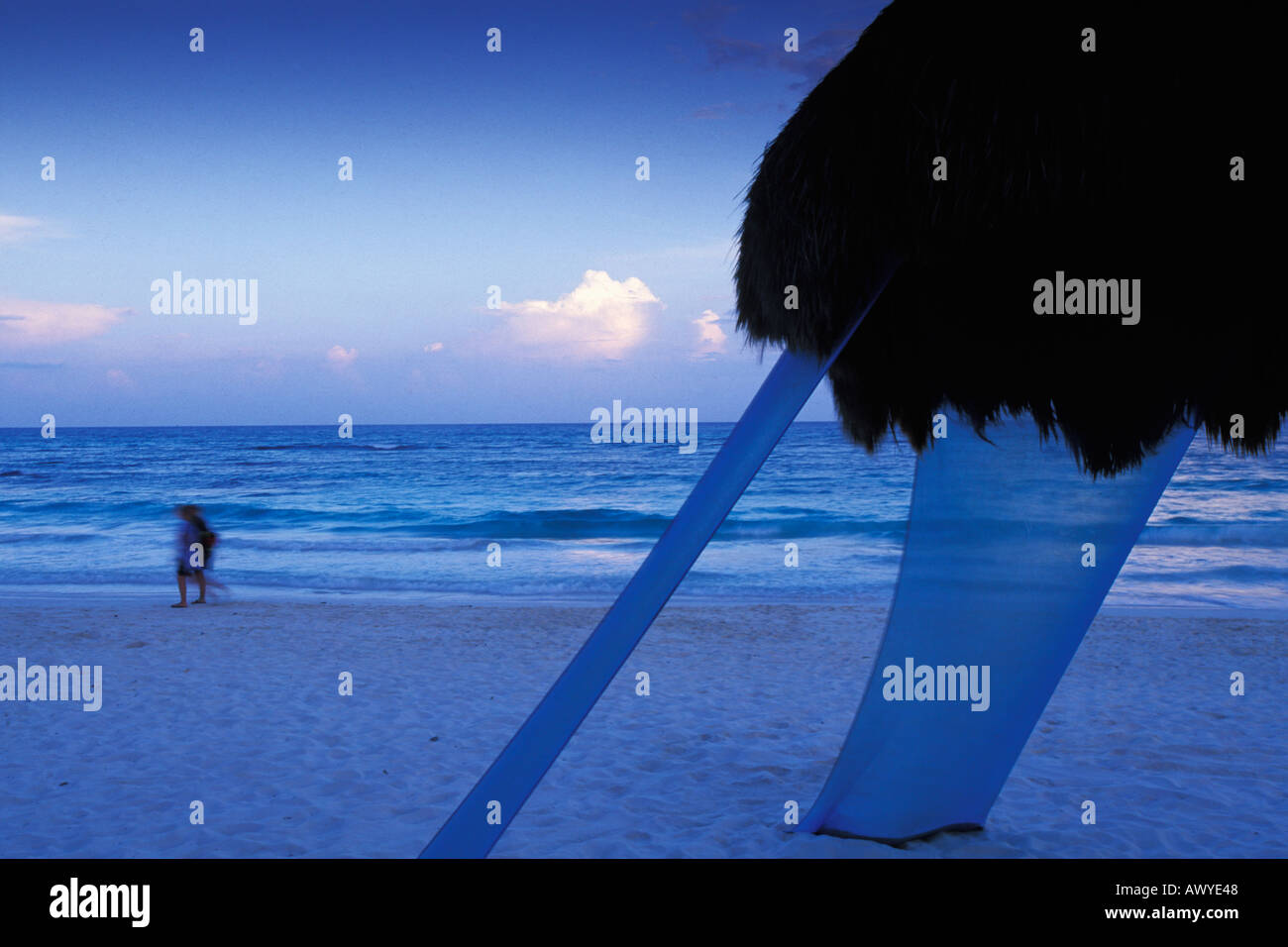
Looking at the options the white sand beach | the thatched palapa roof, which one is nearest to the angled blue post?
the thatched palapa roof

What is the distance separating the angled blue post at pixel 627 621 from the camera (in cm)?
240

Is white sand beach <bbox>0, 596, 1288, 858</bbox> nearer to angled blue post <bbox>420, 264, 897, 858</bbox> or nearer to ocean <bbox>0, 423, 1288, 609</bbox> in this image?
angled blue post <bbox>420, 264, 897, 858</bbox>

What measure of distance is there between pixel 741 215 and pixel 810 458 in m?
30.9

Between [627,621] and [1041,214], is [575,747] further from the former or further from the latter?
[1041,214]

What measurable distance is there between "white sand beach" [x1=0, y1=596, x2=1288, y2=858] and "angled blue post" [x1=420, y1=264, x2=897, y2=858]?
1414 millimetres

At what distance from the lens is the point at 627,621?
2408 millimetres

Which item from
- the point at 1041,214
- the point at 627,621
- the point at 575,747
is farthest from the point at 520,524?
the point at 1041,214

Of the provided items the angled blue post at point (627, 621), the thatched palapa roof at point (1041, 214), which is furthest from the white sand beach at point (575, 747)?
the thatched palapa roof at point (1041, 214)

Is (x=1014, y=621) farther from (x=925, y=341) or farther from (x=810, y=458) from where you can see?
(x=810, y=458)

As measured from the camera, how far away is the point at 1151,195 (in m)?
2.07

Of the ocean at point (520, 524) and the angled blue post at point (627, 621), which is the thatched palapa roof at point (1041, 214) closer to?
the angled blue post at point (627, 621)

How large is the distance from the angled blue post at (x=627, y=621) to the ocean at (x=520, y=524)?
65 cm

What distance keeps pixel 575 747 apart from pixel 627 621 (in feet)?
10.2
